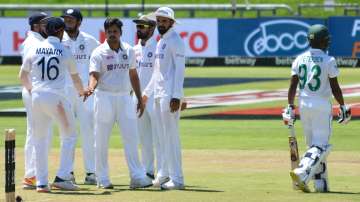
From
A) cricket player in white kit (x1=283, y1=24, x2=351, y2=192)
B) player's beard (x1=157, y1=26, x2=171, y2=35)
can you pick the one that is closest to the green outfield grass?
cricket player in white kit (x1=283, y1=24, x2=351, y2=192)

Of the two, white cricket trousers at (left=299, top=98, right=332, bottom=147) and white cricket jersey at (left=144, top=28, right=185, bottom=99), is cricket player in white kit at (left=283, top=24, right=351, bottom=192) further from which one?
white cricket jersey at (left=144, top=28, right=185, bottom=99)

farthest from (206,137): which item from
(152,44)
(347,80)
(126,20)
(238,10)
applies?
(238,10)

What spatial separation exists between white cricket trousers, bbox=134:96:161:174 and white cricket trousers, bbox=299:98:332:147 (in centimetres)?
224

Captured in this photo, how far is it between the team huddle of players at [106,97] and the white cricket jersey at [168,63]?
0.04 ft

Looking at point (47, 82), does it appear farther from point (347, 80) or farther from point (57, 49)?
point (347, 80)

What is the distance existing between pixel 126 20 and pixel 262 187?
29204mm

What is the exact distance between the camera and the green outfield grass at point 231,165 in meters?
A: 14.0

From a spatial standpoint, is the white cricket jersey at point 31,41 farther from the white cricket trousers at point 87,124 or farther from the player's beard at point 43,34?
the white cricket trousers at point 87,124

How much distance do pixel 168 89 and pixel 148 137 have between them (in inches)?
51.3

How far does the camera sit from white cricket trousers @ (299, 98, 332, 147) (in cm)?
1435

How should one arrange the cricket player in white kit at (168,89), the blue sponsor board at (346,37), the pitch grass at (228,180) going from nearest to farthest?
the pitch grass at (228,180) → the cricket player in white kit at (168,89) → the blue sponsor board at (346,37)

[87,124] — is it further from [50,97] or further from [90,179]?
[50,97]

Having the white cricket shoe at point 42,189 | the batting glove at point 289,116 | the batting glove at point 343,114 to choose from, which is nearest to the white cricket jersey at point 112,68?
the white cricket shoe at point 42,189

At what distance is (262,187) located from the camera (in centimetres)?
1480
